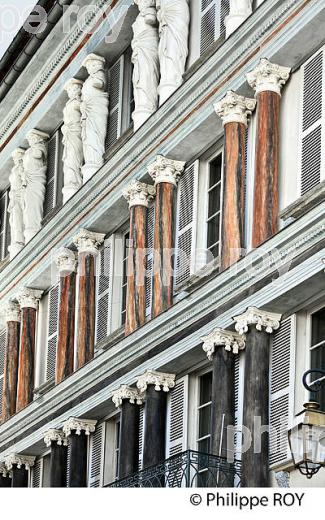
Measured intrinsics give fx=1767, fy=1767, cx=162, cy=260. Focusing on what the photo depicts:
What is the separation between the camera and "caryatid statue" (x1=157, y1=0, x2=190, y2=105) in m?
29.9

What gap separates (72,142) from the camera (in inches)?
1355

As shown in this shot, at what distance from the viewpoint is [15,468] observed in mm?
34656

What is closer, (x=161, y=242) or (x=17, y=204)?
(x=161, y=242)

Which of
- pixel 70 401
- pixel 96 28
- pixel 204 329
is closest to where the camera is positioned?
pixel 204 329

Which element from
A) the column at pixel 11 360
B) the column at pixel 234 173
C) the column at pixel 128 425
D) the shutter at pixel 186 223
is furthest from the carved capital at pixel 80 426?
the column at pixel 234 173

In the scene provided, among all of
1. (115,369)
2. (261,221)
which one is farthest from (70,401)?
(261,221)

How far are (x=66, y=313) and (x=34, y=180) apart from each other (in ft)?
14.2

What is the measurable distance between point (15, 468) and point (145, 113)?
8112mm

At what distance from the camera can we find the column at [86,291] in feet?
106

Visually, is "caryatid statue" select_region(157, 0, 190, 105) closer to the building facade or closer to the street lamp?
the building facade

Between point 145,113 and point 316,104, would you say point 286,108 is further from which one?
point 145,113

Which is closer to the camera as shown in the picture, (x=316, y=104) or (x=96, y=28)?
(x=316, y=104)

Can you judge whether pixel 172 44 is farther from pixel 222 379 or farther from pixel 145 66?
pixel 222 379

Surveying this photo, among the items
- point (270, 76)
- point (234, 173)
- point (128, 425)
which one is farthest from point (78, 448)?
point (270, 76)
